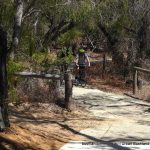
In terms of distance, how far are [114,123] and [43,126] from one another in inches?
75.1

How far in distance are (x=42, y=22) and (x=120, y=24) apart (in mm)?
5313

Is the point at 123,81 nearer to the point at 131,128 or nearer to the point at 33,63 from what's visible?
the point at 33,63

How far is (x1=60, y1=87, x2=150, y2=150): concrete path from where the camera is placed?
9636 mm

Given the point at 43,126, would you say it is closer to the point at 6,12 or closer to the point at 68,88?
the point at 68,88

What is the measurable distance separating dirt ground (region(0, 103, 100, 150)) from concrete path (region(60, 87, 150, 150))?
11.9 inches

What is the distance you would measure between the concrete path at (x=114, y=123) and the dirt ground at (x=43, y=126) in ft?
0.99

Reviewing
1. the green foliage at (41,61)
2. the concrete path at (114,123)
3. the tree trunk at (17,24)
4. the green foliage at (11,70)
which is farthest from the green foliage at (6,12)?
the concrete path at (114,123)

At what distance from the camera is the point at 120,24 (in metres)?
22.3

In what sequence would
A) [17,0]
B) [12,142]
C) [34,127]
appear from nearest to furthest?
[12,142] < [34,127] < [17,0]

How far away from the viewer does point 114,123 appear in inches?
468

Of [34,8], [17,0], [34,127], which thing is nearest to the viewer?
[34,127]

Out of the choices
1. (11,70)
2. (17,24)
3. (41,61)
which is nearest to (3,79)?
(11,70)

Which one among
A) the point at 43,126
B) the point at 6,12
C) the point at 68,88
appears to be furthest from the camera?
the point at 6,12

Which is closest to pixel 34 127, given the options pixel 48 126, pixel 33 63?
pixel 48 126
